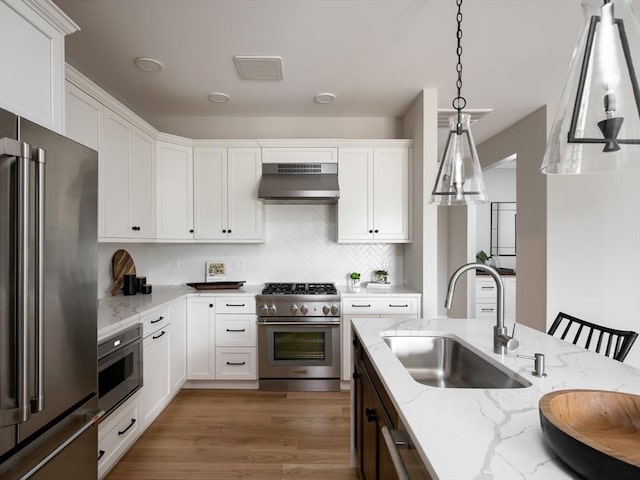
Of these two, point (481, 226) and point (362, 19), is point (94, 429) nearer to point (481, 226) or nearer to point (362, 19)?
point (362, 19)

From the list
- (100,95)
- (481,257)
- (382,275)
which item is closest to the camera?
(100,95)

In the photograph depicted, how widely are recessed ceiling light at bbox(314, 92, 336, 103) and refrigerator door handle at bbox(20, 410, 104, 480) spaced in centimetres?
293

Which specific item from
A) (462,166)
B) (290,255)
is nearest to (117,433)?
(290,255)

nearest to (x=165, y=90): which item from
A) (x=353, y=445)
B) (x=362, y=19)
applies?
(x=362, y=19)

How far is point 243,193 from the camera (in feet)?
11.6

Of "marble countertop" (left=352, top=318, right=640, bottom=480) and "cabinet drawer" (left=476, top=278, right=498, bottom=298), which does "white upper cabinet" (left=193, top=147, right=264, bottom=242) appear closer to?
"marble countertop" (left=352, top=318, right=640, bottom=480)

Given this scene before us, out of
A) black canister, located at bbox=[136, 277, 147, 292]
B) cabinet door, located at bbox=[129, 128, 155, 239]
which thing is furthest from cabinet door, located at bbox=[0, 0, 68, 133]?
black canister, located at bbox=[136, 277, 147, 292]

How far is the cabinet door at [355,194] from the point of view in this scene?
11.6 ft

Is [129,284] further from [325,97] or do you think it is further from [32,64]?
[325,97]

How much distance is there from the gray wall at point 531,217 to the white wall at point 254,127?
1.43 metres

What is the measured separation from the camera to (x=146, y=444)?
2.41 meters

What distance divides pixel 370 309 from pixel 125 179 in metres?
2.43

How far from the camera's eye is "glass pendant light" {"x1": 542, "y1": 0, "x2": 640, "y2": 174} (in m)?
0.79

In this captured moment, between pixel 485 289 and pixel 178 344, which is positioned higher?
pixel 485 289
